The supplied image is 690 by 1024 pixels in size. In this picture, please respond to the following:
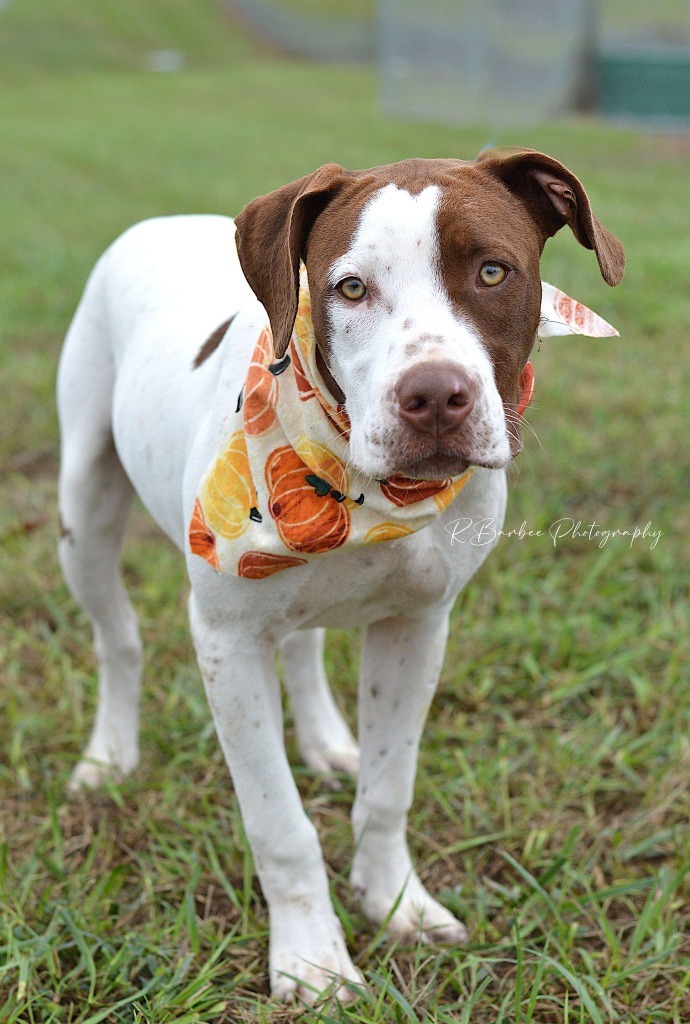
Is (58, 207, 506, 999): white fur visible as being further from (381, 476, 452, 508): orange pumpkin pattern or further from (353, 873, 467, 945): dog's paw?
(381, 476, 452, 508): orange pumpkin pattern

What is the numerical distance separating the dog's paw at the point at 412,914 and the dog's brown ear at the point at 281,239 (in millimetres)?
1440

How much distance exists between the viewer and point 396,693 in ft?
9.23

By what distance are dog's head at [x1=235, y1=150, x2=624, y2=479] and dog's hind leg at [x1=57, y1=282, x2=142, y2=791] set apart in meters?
1.20

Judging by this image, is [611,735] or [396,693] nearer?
[396,693]

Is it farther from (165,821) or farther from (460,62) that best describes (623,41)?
(165,821)

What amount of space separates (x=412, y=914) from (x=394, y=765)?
39cm

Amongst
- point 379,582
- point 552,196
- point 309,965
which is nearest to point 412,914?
point 309,965

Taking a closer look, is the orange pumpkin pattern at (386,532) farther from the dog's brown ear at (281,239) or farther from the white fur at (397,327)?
the dog's brown ear at (281,239)

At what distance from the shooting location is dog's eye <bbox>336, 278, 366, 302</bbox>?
2092mm

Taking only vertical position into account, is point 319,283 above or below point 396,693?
above

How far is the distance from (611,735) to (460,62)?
1771 cm

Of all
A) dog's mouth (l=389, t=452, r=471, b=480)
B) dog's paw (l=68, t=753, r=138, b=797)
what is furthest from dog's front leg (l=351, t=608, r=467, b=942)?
dog's paw (l=68, t=753, r=138, b=797)

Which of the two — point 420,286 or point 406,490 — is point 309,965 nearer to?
point 406,490

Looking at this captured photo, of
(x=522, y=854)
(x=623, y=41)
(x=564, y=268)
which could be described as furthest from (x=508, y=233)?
(x=623, y=41)
